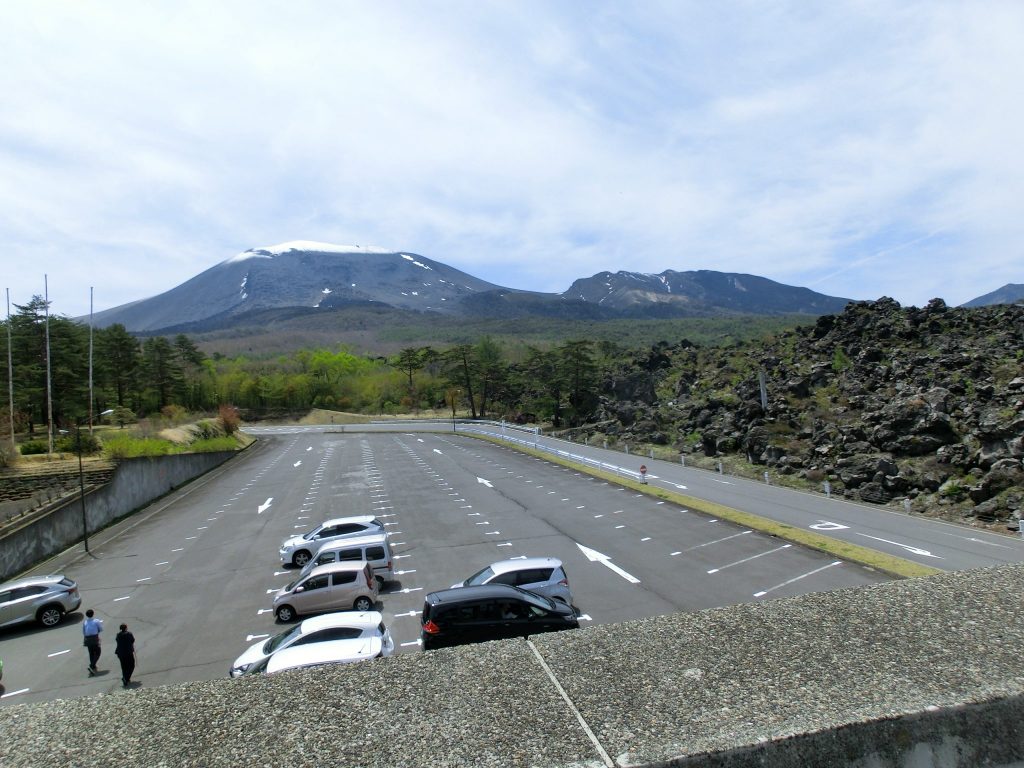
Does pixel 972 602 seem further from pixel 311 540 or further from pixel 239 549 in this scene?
pixel 239 549

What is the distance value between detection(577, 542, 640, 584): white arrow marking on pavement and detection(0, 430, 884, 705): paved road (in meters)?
0.06

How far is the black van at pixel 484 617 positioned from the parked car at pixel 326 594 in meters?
4.89

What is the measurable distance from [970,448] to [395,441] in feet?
161

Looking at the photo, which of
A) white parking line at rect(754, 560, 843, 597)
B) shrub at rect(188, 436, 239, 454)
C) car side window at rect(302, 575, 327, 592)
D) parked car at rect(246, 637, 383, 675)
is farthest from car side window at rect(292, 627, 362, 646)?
shrub at rect(188, 436, 239, 454)

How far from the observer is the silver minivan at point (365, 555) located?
1819cm

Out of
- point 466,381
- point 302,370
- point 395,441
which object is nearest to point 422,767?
point 395,441

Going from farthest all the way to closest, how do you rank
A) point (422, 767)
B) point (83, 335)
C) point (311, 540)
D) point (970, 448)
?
1. point (83, 335)
2. point (970, 448)
3. point (311, 540)
4. point (422, 767)

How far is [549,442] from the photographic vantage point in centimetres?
5359

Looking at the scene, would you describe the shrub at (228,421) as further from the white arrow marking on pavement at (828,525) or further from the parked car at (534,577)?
the white arrow marking on pavement at (828,525)

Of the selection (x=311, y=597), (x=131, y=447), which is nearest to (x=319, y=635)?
(x=311, y=597)

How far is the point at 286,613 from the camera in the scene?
16.1 m

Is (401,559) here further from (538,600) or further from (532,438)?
(532,438)

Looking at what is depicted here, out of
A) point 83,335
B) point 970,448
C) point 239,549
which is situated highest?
point 83,335

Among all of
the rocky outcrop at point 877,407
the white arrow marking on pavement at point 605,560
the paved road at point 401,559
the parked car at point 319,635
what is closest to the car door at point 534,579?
the paved road at point 401,559
